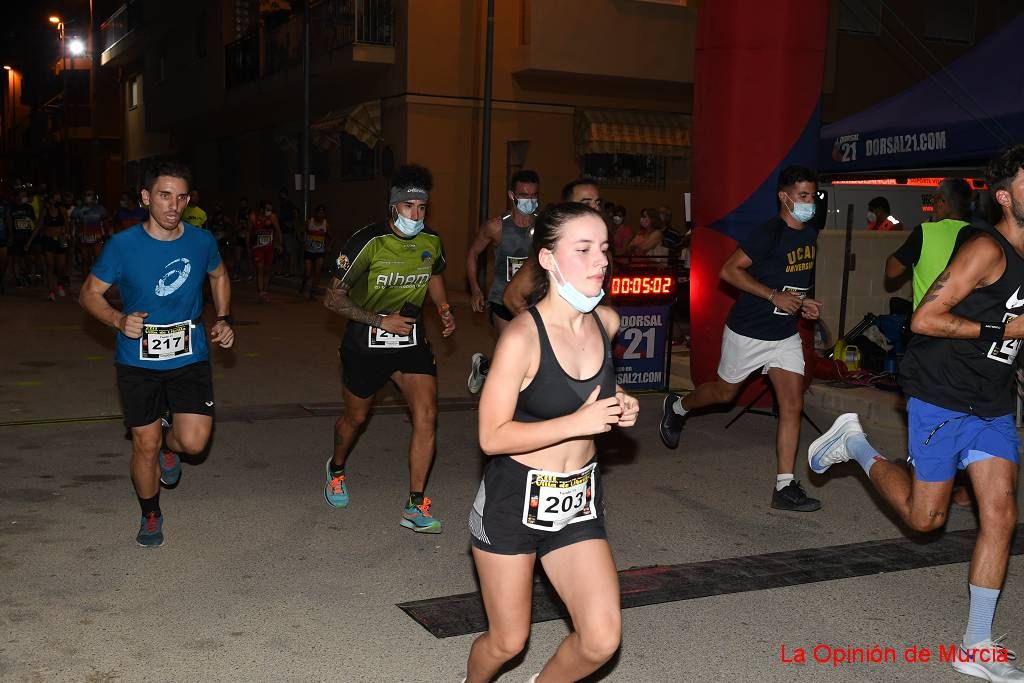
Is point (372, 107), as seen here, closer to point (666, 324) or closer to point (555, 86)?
point (555, 86)

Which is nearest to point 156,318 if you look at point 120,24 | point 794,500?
point 794,500

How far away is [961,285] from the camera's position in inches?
174

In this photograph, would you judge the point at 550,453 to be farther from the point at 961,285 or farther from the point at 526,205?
the point at 526,205

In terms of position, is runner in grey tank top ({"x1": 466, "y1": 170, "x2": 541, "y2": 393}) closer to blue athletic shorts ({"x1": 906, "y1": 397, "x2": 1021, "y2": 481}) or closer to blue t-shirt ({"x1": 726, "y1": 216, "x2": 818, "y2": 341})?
blue t-shirt ({"x1": 726, "y1": 216, "x2": 818, "y2": 341})

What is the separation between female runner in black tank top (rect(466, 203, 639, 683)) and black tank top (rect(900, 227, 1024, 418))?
1702mm

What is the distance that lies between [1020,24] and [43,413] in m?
9.58

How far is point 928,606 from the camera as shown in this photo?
5.31 m

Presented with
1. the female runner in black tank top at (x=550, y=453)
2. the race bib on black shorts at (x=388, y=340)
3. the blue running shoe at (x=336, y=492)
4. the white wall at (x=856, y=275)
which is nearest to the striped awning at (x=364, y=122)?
the white wall at (x=856, y=275)

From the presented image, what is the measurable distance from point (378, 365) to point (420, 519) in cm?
91

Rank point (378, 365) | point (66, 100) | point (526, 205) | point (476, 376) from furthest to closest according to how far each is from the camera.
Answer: point (66, 100), point (476, 376), point (526, 205), point (378, 365)

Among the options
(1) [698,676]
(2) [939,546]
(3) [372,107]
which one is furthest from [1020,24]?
(3) [372,107]

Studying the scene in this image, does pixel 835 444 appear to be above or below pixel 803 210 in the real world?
below

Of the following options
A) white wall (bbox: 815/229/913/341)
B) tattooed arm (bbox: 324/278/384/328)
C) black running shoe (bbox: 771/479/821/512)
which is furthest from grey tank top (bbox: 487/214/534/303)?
white wall (bbox: 815/229/913/341)

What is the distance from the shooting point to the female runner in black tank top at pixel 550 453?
343 cm
